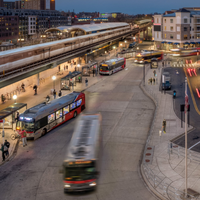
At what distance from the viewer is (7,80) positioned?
3406 cm

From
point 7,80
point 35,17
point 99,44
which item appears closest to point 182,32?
point 99,44

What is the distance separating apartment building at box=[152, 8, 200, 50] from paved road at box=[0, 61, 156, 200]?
65843 millimetres

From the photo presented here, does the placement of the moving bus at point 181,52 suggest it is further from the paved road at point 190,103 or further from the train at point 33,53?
the train at point 33,53

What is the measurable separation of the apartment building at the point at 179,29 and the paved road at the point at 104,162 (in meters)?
65.8

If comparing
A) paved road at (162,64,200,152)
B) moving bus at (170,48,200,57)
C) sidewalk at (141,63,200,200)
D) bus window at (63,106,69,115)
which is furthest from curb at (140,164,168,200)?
moving bus at (170,48,200,57)

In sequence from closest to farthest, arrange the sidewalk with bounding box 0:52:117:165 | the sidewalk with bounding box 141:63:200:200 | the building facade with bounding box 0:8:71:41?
the sidewalk with bounding box 141:63:200:200, the sidewalk with bounding box 0:52:117:165, the building facade with bounding box 0:8:71:41

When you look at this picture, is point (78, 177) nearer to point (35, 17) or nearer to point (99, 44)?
point (99, 44)

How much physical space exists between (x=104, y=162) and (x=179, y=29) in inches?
3299

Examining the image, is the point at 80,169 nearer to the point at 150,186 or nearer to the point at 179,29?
the point at 150,186

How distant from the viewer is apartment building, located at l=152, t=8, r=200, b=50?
95.1m

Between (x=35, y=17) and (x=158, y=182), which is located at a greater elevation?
(x=35, y=17)

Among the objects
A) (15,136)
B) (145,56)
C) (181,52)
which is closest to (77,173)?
(15,136)

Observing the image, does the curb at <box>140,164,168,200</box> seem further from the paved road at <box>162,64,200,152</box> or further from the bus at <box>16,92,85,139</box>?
the bus at <box>16,92,85,139</box>

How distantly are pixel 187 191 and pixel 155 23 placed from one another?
96.4 m
